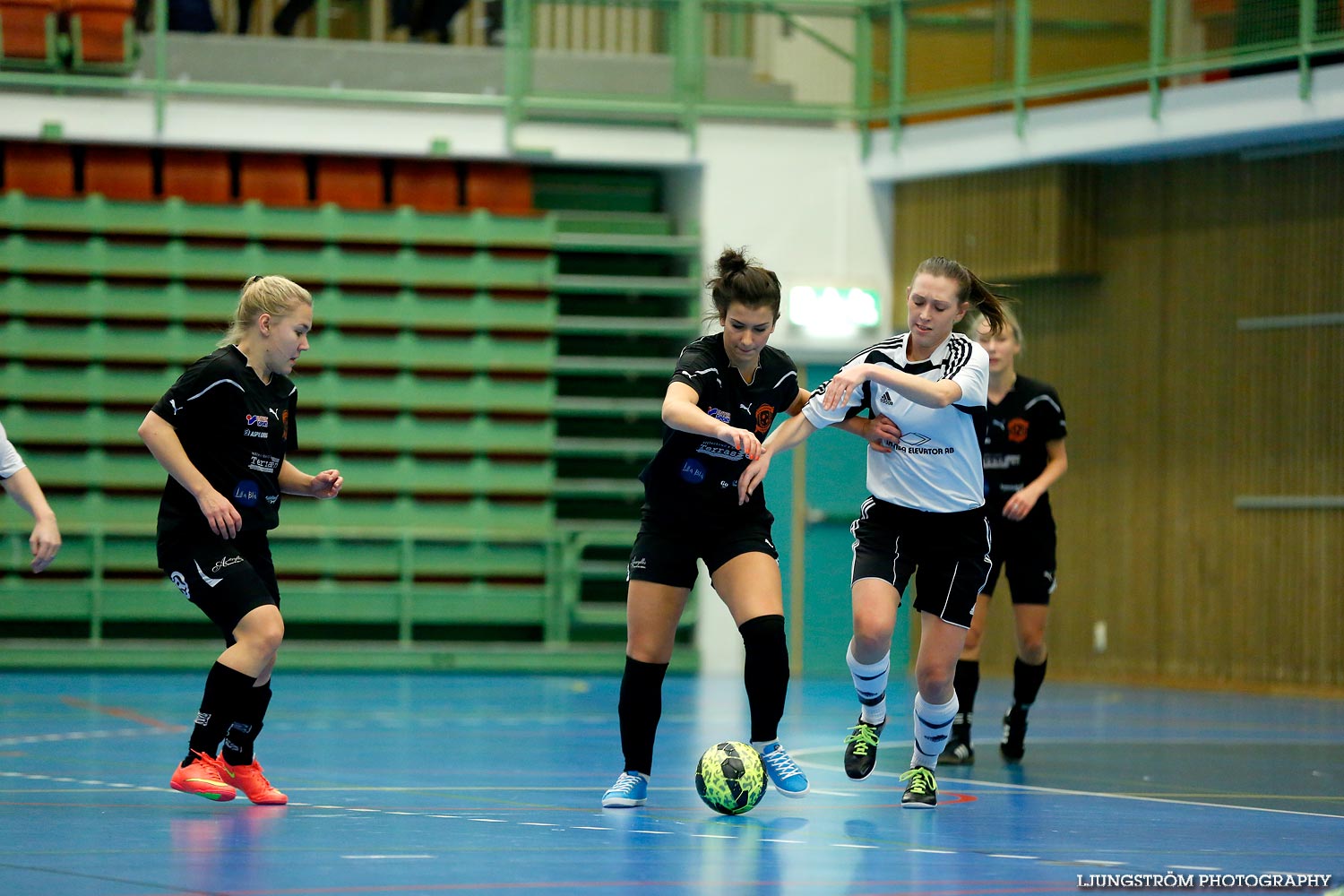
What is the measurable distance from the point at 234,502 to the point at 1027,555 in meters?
3.55

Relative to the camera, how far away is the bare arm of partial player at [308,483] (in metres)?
6.02

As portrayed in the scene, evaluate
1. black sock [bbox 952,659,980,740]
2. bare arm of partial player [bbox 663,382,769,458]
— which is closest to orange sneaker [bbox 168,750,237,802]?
bare arm of partial player [bbox 663,382,769,458]

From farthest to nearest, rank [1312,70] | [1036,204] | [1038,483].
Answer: [1036,204], [1312,70], [1038,483]

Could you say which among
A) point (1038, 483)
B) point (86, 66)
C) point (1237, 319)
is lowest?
point (1038, 483)

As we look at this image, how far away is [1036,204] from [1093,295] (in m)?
0.85

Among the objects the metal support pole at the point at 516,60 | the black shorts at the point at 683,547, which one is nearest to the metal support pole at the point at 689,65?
the metal support pole at the point at 516,60

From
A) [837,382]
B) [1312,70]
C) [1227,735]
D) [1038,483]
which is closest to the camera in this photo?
[837,382]

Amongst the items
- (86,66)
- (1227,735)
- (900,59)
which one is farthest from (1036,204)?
(86,66)

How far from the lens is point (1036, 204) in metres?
13.5

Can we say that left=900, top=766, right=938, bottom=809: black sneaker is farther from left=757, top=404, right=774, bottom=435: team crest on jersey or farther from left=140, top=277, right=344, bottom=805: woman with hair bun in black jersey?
left=140, top=277, right=344, bottom=805: woman with hair bun in black jersey

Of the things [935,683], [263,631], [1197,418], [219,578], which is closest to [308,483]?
[219,578]

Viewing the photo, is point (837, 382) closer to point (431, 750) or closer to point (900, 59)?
point (431, 750)

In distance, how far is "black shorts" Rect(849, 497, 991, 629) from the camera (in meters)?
5.98

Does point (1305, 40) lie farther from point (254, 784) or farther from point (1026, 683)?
point (254, 784)
